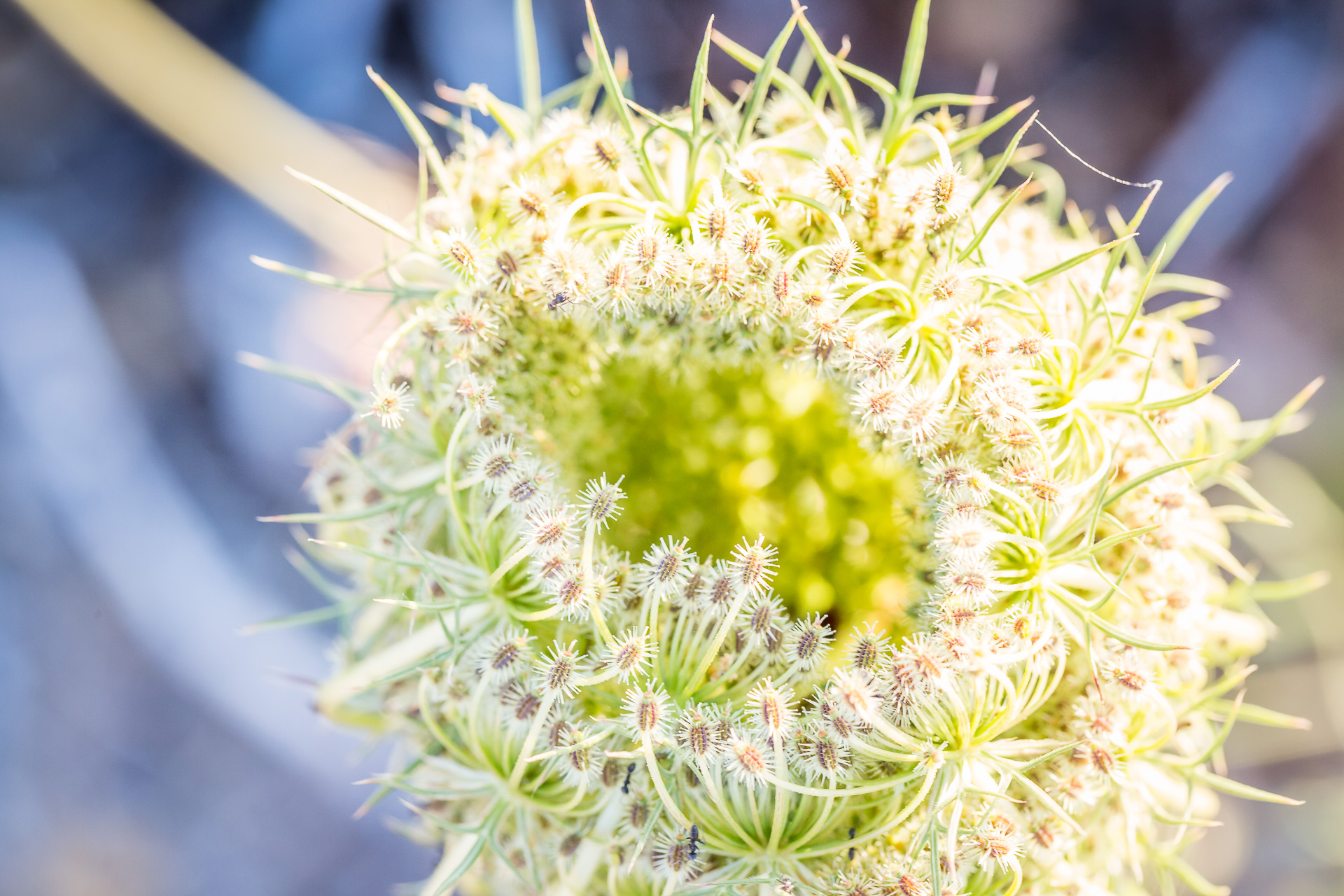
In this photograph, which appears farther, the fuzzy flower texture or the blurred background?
the blurred background

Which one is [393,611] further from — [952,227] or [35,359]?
[35,359]

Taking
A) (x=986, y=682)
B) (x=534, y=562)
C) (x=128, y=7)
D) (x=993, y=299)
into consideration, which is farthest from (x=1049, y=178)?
(x=128, y=7)

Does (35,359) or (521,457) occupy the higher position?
(521,457)

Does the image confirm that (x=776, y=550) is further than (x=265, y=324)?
No

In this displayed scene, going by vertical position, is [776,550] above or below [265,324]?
above
